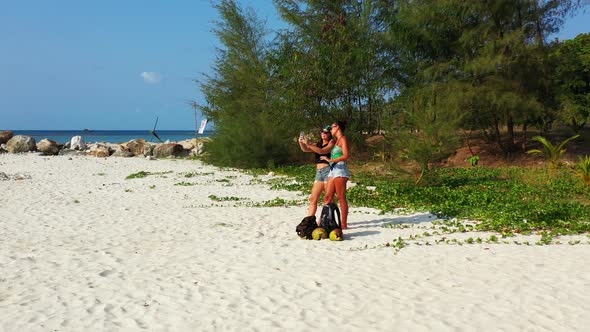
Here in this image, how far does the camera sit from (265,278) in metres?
5.96

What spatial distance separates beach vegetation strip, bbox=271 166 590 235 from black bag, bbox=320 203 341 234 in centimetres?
264

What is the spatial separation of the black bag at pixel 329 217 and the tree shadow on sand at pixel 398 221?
974 millimetres

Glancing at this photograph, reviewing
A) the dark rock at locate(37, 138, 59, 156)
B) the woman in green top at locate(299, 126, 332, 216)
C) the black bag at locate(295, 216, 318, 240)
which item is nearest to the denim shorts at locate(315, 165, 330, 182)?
the woman in green top at locate(299, 126, 332, 216)

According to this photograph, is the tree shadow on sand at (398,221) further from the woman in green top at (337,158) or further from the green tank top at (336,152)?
the green tank top at (336,152)

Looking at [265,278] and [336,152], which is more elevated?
[336,152]

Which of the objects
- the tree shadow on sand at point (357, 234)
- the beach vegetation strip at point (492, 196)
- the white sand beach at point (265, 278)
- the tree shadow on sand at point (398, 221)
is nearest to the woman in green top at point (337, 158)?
the tree shadow on sand at point (357, 234)

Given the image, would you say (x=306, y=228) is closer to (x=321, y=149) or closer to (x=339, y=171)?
(x=339, y=171)

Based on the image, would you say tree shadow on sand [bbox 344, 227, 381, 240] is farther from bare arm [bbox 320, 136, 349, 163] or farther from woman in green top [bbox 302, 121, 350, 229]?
bare arm [bbox 320, 136, 349, 163]

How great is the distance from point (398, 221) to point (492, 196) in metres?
3.53

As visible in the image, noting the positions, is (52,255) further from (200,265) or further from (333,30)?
(333,30)

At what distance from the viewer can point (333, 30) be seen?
21.5m

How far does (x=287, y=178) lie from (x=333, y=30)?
7.65 meters

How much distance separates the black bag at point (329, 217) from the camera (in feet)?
26.2

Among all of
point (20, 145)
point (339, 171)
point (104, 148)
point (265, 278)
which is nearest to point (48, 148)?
point (20, 145)
